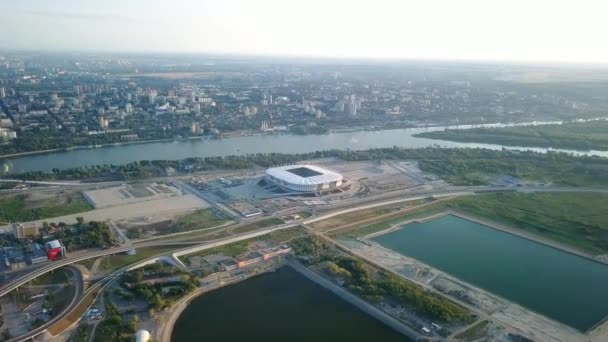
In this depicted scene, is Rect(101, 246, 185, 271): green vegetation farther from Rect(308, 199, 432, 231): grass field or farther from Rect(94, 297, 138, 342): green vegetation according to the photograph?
Rect(308, 199, 432, 231): grass field

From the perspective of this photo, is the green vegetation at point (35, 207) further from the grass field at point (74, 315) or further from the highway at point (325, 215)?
the grass field at point (74, 315)

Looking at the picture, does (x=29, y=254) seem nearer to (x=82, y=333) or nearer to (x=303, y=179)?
(x=82, y=333)

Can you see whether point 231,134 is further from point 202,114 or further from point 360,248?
point 360,248

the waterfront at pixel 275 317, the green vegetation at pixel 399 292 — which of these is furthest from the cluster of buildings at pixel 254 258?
the green vegetation at pixel 399 292

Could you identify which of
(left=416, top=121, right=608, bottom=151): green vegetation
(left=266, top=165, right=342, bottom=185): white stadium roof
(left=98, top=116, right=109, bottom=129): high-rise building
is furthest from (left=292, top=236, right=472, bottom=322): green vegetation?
(left=416, top=121, right=608, bottom=151): green vegetation

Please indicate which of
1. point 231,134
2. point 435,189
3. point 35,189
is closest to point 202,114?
point 231,134

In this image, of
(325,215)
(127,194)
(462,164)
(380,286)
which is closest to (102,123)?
(127,194)
